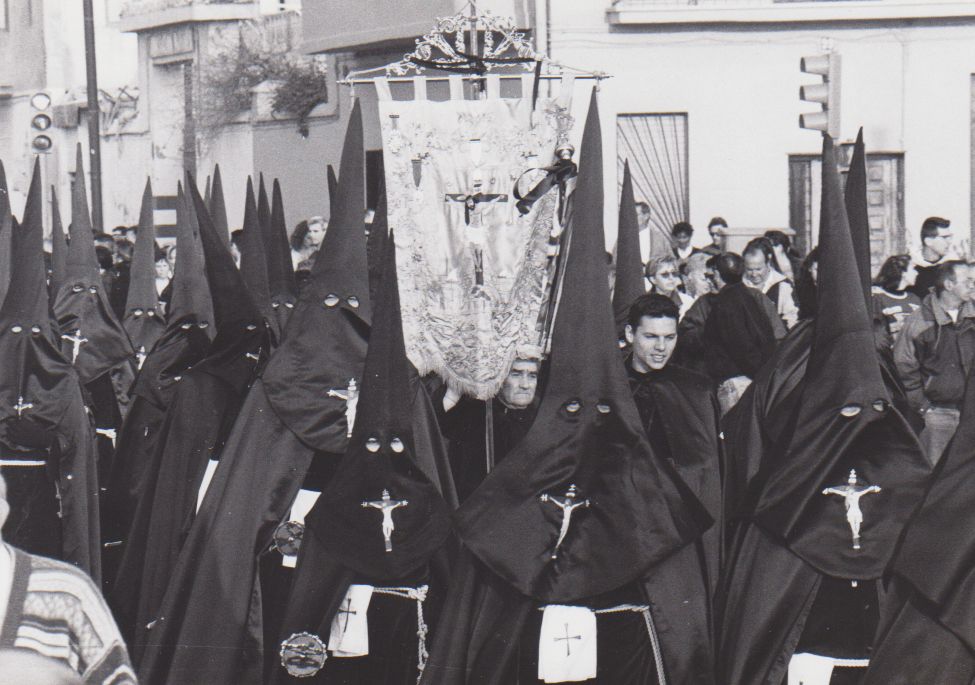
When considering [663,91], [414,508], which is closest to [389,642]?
[414,508]

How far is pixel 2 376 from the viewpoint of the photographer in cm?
912

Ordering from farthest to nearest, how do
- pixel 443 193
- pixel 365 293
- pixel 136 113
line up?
pixel 136 113 < pixel 443 193 < pixel 365 293

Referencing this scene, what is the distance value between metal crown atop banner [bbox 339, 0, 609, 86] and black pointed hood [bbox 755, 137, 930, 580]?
7.44 ft

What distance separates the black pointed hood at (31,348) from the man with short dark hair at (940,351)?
4.48m

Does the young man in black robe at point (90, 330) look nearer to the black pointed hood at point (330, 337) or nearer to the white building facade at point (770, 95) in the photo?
the black pointed hood at point (330, 337)

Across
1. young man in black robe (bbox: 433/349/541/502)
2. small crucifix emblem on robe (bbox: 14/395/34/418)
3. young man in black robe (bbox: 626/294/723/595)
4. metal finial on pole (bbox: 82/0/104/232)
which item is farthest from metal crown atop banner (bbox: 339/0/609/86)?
metal finial on pole (bbox: 82/0/104/232)

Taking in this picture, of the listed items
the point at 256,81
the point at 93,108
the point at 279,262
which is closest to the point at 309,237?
the point at 279,262

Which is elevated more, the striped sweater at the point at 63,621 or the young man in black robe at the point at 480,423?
the striped sweater at the point at 63,621

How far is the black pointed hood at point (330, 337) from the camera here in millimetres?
6977

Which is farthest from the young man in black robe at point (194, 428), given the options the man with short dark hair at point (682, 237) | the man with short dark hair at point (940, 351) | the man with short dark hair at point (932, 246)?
the man with short dark hair at point (682, 237)

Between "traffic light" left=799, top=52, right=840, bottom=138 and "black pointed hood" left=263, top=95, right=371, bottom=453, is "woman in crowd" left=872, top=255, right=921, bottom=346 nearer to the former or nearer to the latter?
"traffic light" left=799, top=52, right=840, bottom=138

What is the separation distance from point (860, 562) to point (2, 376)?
196 inches

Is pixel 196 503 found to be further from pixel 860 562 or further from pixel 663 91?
pixel 663 91

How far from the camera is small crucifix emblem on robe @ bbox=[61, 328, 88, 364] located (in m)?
10.3
